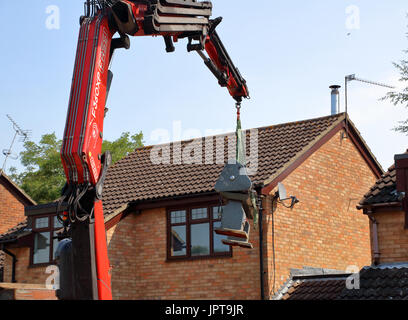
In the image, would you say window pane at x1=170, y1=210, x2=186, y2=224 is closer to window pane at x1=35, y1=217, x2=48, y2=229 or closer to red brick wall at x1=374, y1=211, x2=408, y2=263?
window pane at x1=35, y1=217, x2=48, y2=229

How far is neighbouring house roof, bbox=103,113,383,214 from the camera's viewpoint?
2012 centimetres

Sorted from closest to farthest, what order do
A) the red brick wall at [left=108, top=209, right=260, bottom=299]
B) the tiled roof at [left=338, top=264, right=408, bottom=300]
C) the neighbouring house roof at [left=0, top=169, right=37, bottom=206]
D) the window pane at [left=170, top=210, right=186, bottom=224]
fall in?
the tiled roof at [left=338, top=264, right=408, bottom=300]
the red brick wall at [left=108, top=209, right=260, bottom=299]
the window pane at [left=170, top=210, right=186, bottom=224]
the neighbouring house roof at [left=0, top=169, right=37, bottom=206]

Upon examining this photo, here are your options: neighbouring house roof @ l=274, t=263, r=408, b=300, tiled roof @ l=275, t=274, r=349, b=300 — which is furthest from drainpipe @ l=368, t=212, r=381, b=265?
tiled roof @ l=275, t=274, r=349, b=300

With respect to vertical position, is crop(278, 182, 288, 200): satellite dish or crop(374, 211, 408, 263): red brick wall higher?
crop(278, 182, 288, 200): satellite dish

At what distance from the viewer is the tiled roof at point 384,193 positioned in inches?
645

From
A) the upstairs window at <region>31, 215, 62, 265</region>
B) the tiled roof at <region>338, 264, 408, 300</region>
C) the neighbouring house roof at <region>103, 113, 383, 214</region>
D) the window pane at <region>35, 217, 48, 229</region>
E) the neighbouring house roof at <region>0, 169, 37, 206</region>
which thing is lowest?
the tiled roof at <region>338, 264, 408, 300</region>

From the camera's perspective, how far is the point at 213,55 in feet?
36.5

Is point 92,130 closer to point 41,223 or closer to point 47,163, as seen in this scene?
point 41,223

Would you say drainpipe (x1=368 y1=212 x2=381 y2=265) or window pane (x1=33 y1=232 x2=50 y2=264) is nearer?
drainpipe (x1=368 y1=212 x2=381 y2=265)

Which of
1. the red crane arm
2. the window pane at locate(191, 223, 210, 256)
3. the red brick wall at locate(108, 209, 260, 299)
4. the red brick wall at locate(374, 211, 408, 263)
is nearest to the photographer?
the red crane arm

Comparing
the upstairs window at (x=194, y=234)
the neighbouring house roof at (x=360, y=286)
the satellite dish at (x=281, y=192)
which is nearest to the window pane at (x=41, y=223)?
the upstairs window at (x=194, y=234)

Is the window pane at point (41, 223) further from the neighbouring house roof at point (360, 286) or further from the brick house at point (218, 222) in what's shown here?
the neighbouring house roof at point (360, 286)

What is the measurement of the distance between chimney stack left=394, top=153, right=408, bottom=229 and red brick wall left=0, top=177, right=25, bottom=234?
20195 millimetres
